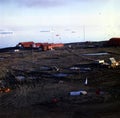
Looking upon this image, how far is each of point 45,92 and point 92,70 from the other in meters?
8.64

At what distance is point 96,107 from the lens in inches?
639

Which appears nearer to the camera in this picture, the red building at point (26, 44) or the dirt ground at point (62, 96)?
the dirt ground at point (62, 96)

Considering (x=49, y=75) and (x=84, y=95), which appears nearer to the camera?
(x=84, y=95)

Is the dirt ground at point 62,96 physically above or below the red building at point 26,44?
below

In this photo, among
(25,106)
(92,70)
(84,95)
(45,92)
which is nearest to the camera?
(25,106)

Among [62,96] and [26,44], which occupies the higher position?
[26,44]

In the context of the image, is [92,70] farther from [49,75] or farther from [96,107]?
[96,107]

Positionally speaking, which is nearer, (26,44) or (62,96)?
(62,96)

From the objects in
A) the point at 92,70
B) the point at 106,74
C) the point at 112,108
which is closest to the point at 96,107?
the point at 112,108

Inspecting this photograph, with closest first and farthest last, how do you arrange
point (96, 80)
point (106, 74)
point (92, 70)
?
point (96, 80), point (106, 74), point (92, 70)

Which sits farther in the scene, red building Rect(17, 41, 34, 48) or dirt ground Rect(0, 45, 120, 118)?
red building Rect(17, 41, 34, 48)

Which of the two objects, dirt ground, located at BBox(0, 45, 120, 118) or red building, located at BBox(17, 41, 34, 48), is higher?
red building, located at BBox(17, 41, 34, 48)

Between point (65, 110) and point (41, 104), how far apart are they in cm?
192

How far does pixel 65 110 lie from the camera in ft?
52.7
